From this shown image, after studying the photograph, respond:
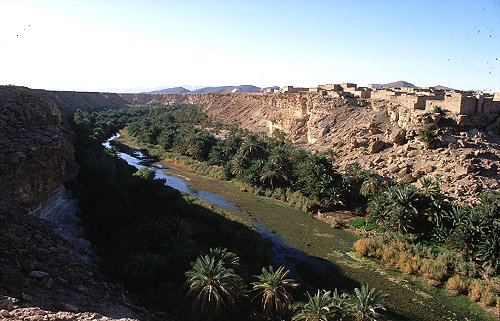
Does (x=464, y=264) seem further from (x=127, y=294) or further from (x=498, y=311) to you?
(x=127, y=294)

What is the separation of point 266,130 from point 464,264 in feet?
124

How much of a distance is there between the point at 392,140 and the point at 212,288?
22.4 meters

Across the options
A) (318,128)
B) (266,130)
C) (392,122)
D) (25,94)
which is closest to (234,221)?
(25,94)

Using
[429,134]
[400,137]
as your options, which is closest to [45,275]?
[429,134]

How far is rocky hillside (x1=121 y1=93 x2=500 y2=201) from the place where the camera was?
80.0ft

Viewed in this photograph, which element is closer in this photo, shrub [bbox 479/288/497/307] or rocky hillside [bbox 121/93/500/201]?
shrub [bbox 479/288/497/307]

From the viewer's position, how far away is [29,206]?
45.9 ft

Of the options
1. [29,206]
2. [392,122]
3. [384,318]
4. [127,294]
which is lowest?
[384,318]

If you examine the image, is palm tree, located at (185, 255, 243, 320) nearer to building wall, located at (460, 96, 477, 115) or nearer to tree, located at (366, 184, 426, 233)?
tree, located at (366, 184, 426, 233)

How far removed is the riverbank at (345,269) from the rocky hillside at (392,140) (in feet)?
25.4

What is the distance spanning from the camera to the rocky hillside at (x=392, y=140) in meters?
24.4

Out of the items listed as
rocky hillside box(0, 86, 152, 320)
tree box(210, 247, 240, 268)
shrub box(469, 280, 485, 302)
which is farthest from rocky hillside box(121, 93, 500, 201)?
rocky hillside box(0, 86, 152, 320)

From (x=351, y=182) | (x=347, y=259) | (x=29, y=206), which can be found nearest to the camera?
(x=29, y=206)

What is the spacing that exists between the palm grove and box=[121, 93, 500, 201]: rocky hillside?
111 inches
